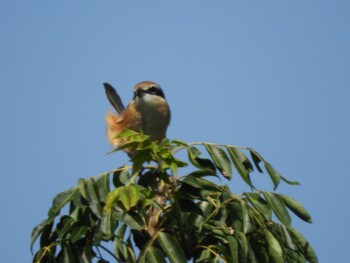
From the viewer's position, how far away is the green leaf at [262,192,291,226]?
354cm

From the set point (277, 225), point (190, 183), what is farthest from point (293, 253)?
point (190, 183)

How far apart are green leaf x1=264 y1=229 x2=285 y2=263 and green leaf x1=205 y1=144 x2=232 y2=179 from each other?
0.42 metres

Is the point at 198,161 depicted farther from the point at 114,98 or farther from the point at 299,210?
the point at 114,98

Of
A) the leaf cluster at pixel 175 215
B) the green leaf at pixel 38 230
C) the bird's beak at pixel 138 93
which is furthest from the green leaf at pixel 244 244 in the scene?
the bird's beak at pixel 138 93

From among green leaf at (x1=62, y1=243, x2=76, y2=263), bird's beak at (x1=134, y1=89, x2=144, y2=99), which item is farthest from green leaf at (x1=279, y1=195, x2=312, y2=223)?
bird's beak at (x1=134, y1=89, x2=144, y2=99)

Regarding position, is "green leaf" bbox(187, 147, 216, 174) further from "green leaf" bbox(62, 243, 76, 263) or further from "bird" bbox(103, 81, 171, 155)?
"bird" bbox(103, 81, 171, 155)

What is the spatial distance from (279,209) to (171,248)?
74 centimetres

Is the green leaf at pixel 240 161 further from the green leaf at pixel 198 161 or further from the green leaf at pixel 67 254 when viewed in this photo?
the green leaf at pixel 67 254

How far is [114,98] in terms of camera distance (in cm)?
765

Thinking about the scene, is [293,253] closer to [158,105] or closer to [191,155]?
[191,155]

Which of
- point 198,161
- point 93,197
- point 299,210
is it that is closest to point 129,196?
point 93,197

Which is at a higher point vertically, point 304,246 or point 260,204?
point 260,204

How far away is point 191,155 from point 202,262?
0.60 meters

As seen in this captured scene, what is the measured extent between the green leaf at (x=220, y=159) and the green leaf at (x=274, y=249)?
0.42m
